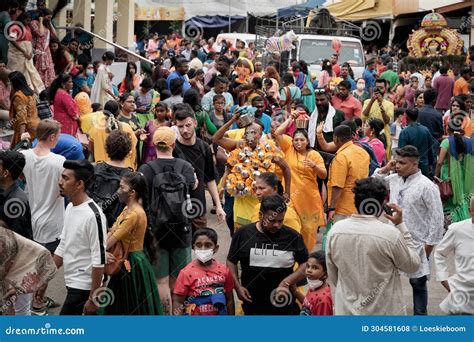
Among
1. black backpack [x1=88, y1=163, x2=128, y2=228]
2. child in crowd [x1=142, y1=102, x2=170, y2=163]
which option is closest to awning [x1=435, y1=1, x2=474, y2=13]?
child in crowd [x1=142, y1=102, x2=170, y2=163]

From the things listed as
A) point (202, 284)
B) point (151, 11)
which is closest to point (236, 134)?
point (202, 284)

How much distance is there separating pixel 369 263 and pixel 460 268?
100 cm

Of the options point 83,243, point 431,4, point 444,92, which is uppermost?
point 431,4

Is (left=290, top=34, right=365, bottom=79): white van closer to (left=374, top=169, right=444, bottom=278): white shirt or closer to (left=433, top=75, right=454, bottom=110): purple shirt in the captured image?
(left=433, top=75, right=454, bottom=110): purple shirt

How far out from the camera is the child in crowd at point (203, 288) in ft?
23.6

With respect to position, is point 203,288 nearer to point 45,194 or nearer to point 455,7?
point 45,194

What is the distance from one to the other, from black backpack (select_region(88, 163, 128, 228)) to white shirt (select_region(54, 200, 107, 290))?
38.7 inches

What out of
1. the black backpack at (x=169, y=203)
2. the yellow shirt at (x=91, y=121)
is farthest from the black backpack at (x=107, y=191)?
the yellow shirt at (x=91, y=121)

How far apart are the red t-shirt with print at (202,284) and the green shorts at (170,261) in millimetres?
1063

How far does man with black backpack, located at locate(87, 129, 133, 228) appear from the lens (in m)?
8.19

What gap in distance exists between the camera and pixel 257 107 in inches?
498

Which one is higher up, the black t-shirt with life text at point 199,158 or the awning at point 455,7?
the awning at point 455,7

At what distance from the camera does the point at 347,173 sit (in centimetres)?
961

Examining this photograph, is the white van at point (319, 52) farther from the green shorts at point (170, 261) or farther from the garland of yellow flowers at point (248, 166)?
the green shorts at point (170, 261)
